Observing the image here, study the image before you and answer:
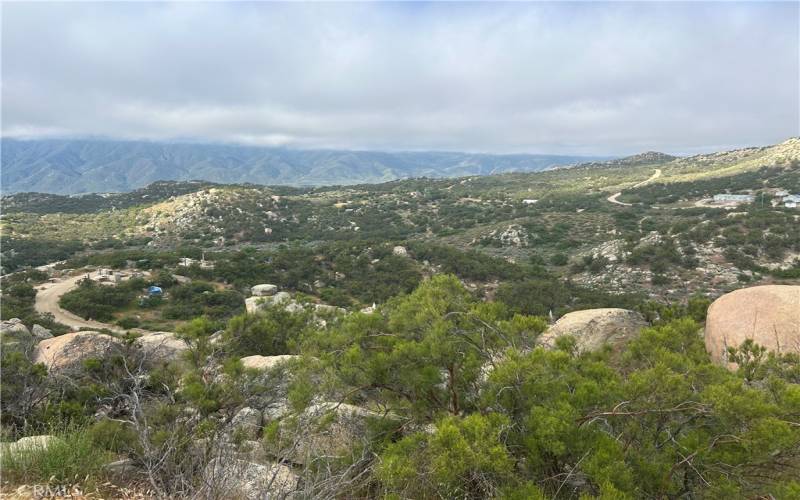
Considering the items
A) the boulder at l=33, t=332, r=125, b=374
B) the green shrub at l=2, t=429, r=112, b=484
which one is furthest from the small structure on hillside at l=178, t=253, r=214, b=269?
the green shrub at l=2, t=429, r=112, b=484

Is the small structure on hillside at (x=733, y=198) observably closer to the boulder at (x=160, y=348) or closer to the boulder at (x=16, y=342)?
the boulder at (x=160, y=348)

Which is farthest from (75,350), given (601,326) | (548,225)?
(548,225)

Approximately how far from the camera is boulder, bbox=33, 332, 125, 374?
11.2m

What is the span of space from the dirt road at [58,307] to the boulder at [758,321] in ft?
96.6

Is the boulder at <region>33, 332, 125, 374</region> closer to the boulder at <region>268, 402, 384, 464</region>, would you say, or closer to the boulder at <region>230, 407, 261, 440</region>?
the boulder at <region>230, 407, 261, 440</region>

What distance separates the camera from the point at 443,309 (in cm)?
590

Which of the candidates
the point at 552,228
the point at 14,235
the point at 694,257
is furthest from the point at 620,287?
the point at 14,235

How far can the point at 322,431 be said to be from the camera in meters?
5.77

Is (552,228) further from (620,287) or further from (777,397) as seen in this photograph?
(777,397)

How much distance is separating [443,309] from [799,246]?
4121cm

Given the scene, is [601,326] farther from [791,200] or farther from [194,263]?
[791,200]

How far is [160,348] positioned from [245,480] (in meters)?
8.95

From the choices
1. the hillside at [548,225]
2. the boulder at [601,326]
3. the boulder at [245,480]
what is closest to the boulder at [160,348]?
the boulder at [245,480]

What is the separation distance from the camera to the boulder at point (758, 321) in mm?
8453
